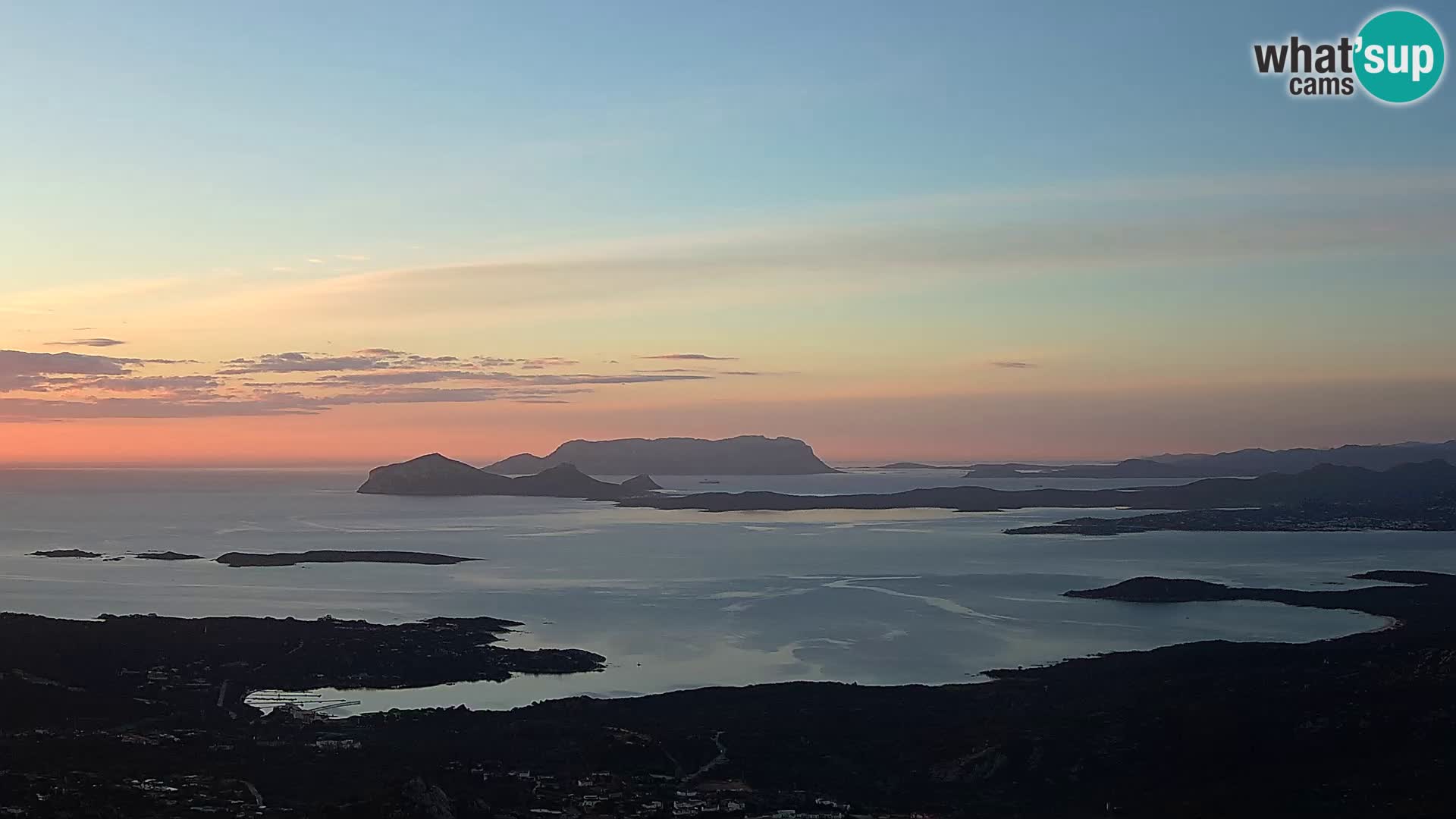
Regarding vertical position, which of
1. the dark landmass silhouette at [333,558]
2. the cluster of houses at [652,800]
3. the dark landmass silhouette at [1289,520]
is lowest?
the dark landmass silhouette at [333,558]

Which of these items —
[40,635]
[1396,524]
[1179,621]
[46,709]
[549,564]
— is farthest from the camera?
[1396,524]

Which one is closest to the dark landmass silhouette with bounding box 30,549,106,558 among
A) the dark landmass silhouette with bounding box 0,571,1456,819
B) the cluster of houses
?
the dark landmass silhouette with bounding box 0,571,1456,819

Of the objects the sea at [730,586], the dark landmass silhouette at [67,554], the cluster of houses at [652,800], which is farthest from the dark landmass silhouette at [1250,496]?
the cluster of houses at [652,800]

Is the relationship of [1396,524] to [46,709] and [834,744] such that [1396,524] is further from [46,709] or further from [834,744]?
[46,709]

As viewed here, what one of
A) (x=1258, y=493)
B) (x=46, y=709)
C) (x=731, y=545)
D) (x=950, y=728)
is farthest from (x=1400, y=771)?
(x=1258, y=493)

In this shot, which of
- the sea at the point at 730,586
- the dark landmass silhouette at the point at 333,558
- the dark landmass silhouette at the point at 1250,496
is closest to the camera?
the sea at the point at 730,586

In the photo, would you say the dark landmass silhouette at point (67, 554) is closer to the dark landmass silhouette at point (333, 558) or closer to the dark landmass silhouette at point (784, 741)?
the dark landmass silhouette at point (333, 558)
